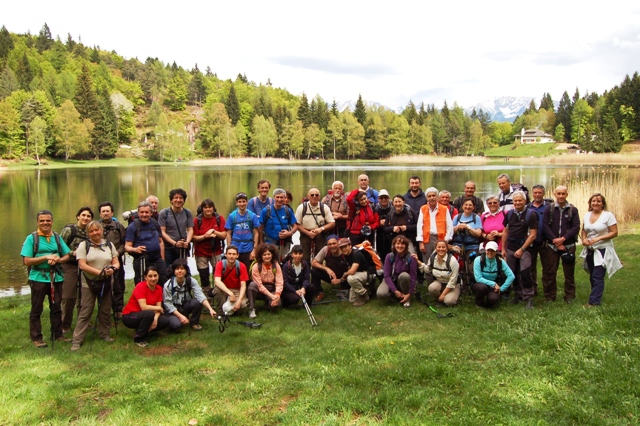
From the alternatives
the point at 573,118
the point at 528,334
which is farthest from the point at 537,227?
the point at 573,118

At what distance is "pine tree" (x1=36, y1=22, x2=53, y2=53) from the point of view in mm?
149250

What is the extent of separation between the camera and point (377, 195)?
382 inches

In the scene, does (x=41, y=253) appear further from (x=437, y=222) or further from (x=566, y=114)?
(x=566, y=114)

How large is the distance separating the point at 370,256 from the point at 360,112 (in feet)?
331

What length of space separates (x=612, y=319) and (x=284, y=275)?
16.4ft

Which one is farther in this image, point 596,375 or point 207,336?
point 207,336

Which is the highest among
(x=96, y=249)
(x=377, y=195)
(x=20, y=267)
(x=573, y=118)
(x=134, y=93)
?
(x=134, y=93)

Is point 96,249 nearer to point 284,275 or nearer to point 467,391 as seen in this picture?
point 284,275

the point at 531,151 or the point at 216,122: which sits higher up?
the point at 216,122

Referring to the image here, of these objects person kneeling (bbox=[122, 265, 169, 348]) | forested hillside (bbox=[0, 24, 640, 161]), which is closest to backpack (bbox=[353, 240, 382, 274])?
person kneeling (bbox=[122, 265, 169, 348])

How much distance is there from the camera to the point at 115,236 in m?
7.52

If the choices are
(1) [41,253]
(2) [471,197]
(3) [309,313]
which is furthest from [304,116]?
(1) [41,253]

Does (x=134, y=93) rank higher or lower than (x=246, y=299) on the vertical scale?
higher

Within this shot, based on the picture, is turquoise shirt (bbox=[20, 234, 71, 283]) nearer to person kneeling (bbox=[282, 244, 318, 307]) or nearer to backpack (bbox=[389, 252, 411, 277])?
person kneeling (bbox=[282, 244, 318, 307])
